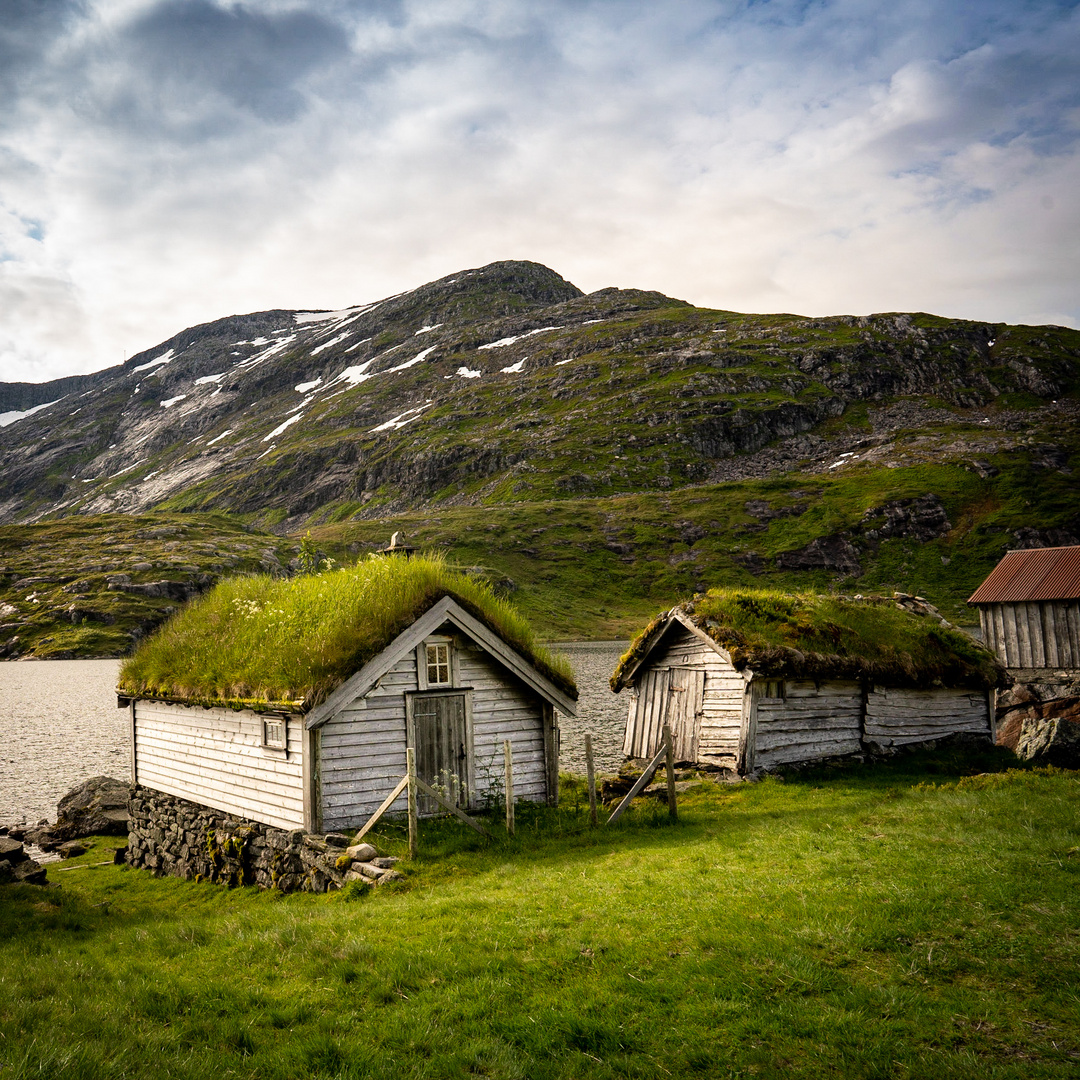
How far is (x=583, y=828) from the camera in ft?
55.4

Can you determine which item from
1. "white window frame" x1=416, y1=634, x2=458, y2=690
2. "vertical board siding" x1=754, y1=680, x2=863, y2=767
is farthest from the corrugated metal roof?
"white window frame" x1=416, y1=634, x2=458, y2=690

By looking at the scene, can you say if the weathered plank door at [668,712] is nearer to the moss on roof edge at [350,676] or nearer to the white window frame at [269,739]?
the moss on roof edge at [350,676]

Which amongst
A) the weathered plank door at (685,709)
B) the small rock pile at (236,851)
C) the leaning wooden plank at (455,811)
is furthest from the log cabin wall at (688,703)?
the small rock pile at (236,851)

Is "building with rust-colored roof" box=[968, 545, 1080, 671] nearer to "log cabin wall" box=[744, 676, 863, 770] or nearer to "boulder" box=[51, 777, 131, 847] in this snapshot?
"log cabin wall" box=[744, 676, 863, 770]

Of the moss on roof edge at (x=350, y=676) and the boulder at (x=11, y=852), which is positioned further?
the boulder at (x=11, y=852)

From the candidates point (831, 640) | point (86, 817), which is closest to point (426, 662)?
point (831, 640)

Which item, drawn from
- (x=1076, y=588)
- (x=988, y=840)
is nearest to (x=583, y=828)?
(x=988, y=840)

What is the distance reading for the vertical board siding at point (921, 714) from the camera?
24.9m

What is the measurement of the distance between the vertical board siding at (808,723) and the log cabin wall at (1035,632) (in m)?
16.1

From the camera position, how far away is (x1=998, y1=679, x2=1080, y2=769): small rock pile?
23453 mm

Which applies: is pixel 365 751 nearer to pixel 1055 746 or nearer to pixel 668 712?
pixel 668 712

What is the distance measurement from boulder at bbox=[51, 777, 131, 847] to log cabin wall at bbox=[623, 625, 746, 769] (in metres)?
17.0

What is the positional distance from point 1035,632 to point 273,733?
112 ft

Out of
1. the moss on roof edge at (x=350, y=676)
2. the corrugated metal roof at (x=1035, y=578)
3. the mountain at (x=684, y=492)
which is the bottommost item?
the moss on roof edge at (x=350, y=676)
